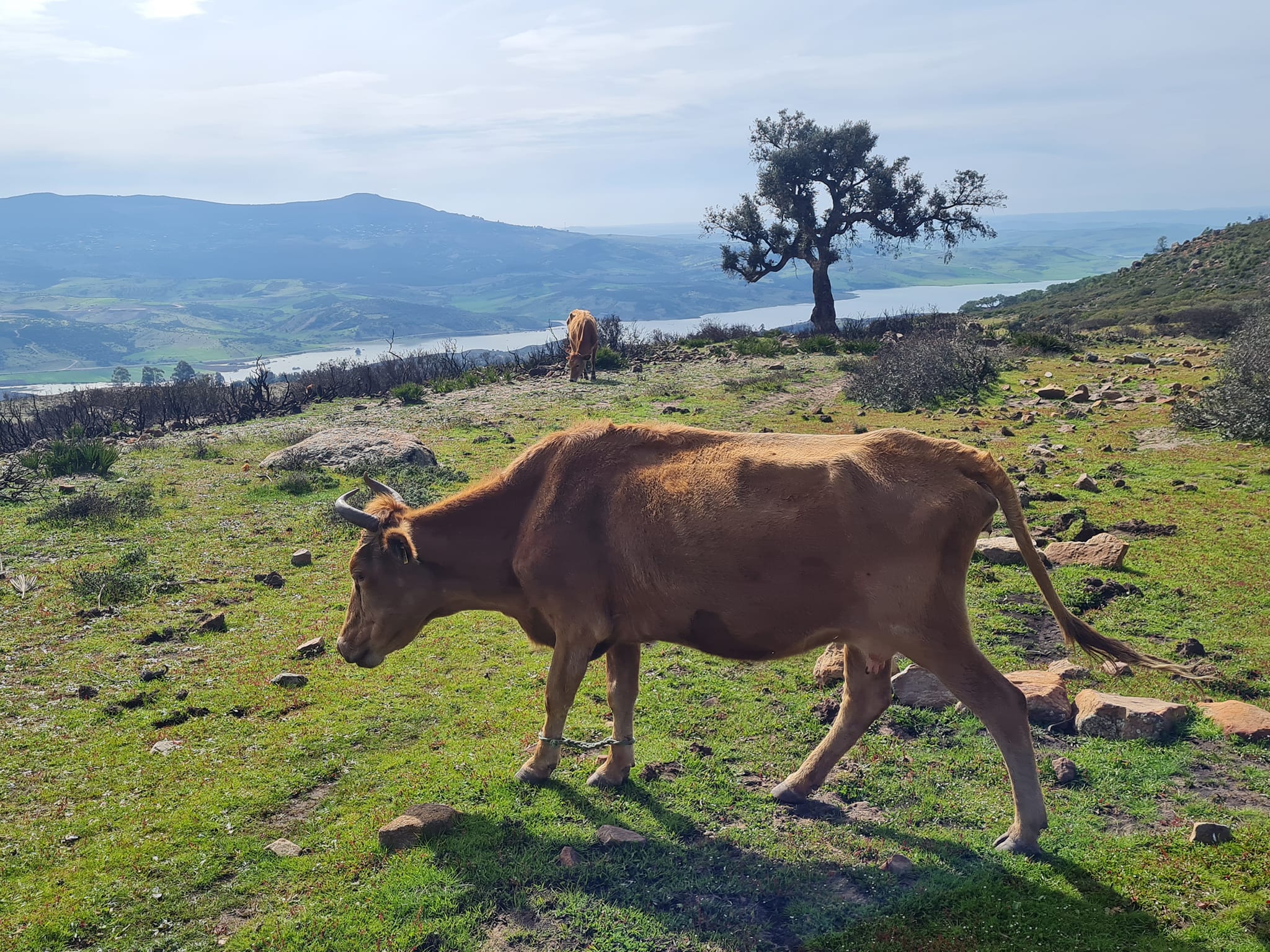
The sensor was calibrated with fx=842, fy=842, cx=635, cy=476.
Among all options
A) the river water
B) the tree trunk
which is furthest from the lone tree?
the river water

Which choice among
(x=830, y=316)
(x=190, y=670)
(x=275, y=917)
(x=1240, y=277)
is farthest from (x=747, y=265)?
(x=275, y=917)

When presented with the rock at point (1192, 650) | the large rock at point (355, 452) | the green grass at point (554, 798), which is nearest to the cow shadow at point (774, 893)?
the green grass at point (554, 798)

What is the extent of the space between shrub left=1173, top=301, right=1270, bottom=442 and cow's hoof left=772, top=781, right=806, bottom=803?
13.4 m

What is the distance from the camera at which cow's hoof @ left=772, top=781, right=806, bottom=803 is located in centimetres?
586

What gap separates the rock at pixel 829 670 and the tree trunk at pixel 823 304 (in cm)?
3356

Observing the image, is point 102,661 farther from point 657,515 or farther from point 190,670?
point 657,515

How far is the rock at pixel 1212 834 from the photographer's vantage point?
494cm

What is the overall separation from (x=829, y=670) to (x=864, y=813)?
74.9 inches

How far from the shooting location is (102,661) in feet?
28.3

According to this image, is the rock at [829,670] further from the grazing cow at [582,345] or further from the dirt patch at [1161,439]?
the grazing cow at [582,345]

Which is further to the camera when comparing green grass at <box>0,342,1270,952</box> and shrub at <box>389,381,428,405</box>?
shrub at <box>389,381,428,405</box>

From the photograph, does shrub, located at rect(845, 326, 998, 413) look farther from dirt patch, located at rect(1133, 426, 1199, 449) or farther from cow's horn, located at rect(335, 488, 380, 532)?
cow's horn, located at rect(335, 488, 380, 532)

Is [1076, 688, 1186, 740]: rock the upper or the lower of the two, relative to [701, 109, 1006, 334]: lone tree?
lower

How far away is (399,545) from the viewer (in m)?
6.25
